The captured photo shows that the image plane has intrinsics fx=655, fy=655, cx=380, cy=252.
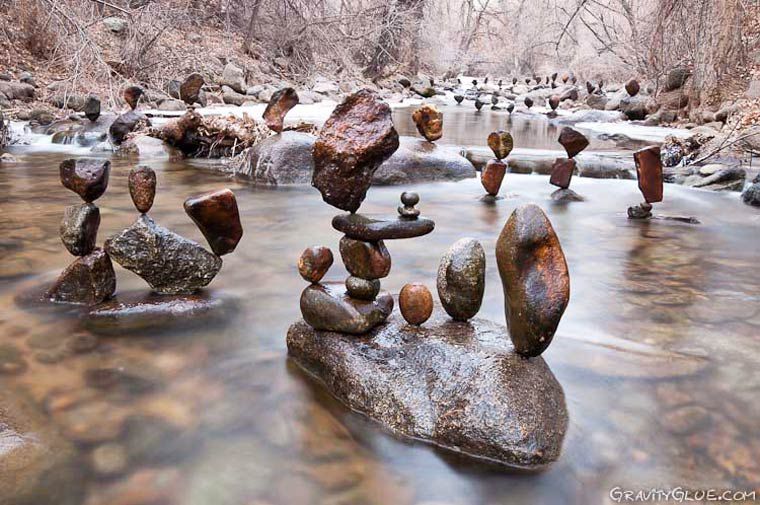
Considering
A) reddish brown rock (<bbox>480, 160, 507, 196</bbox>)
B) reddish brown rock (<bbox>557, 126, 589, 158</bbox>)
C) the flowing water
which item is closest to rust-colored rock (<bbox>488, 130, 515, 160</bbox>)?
reddish brown rock (<bbox>480, 160, 507, 196</bbox>)

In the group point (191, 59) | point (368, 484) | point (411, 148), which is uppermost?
point (191, 59)

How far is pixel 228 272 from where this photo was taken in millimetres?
3705

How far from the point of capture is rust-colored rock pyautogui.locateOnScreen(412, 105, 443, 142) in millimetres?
6715

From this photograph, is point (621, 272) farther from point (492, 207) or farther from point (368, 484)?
point (368, 484)

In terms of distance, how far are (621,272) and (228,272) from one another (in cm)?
228

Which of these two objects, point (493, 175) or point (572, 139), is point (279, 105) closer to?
point (493, 175)

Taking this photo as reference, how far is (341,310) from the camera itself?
95.2 inches

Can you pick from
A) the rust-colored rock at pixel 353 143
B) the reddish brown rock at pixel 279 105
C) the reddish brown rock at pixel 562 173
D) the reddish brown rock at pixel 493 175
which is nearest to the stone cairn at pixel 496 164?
the reddish brown rock at pixel 493 175

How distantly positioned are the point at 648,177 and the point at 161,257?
3797mm

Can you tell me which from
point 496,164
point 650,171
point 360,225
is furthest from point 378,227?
point 496,164

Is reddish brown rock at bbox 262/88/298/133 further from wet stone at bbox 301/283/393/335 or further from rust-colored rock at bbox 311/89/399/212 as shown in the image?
wet stone at bbox 301/283/393/335

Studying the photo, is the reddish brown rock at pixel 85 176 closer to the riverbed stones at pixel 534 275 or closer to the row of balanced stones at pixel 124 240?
the row of balanced stones at pixel 124 240

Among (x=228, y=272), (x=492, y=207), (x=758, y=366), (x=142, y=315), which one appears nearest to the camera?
(x=758, y=366)

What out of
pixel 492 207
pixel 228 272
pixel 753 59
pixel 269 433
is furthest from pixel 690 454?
pixel 753 59
